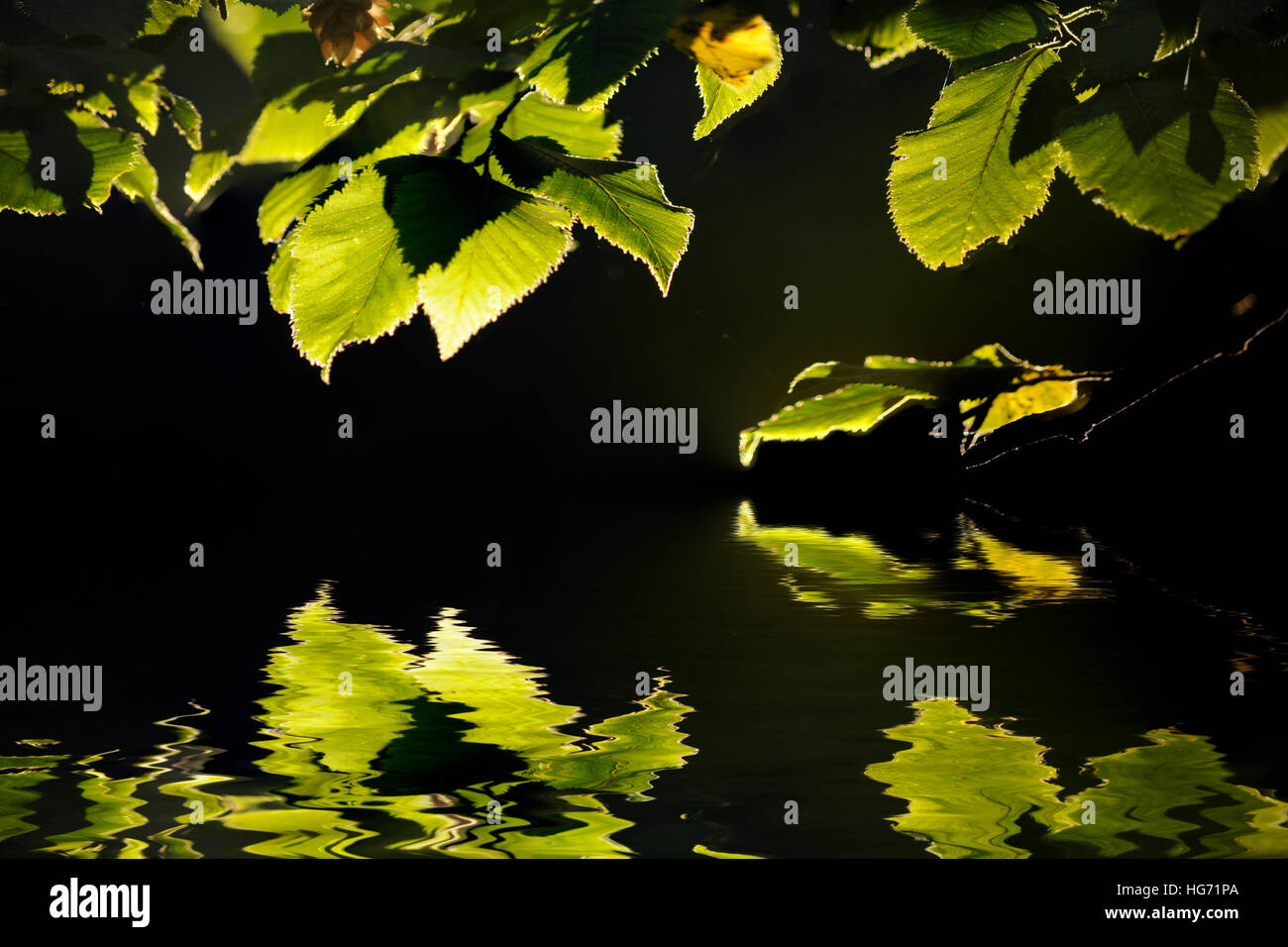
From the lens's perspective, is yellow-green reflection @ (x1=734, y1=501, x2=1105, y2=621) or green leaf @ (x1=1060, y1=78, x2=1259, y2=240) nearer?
green leaf @ (x1=1060, y1=78, x2=1259, y2=240)

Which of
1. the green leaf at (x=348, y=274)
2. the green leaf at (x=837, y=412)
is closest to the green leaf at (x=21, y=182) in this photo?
the green leaf at (x=348, y=274)

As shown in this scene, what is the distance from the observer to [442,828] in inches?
25.3

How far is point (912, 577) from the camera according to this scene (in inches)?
74.9

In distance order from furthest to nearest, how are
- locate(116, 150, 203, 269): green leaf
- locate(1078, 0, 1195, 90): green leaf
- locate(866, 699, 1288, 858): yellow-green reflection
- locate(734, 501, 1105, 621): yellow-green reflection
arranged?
locate(734, 501, 1105, 621): yellow-green reflection
locate(866, 699, 1288, 858): yellow-green reflection
locate(116, 150, 203, 269): green leaf
locate(1078, 0, 1195, 90): green leaf

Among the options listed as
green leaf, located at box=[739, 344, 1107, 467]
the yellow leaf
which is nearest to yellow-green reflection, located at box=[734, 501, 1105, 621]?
green leaf, located at box=[739, 344, 1107, 467]

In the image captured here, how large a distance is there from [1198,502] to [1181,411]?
0.09 metres

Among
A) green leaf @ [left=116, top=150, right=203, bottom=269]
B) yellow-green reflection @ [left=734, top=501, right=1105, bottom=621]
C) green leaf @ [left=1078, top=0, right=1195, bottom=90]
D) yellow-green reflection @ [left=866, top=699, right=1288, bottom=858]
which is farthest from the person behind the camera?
yellow-green reflection @ [left=734, top=501, right=1105, bottom=621]

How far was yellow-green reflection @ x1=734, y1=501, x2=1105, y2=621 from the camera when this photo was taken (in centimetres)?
159

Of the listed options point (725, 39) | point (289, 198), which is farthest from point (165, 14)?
point (725, 39)

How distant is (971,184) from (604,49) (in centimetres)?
13

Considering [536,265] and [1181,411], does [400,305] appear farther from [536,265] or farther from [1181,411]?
[1181,411]

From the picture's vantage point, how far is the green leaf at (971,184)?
0.32 m

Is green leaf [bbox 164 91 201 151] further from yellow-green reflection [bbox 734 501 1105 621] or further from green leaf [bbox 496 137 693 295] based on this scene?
yellow-green reflection [bbox 734 501 1105 621]

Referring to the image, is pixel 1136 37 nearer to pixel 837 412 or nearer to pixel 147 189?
pixel 837 412
